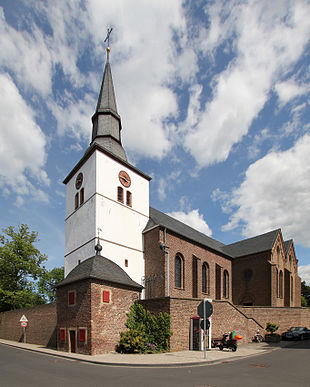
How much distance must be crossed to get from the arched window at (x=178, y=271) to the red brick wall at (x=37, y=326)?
10039 mm

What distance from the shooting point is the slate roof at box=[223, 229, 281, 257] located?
117 feet

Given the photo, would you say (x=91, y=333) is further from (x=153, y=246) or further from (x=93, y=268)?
(x=153, y=246)

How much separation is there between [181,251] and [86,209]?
9.05m

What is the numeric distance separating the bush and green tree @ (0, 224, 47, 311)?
25.4 metres

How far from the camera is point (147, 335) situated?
16750mm

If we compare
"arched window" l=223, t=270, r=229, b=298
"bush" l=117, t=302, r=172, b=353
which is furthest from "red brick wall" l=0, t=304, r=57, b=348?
"arched window" l=223, t=270, r=229, b=298

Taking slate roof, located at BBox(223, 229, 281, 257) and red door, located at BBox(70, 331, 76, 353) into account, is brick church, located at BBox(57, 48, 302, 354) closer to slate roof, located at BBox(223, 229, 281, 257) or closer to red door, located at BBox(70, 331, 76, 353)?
red door, located at BBox(70, 331, 76, 353)

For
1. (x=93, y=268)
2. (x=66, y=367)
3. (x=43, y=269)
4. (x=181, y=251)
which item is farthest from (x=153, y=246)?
(x=43, y=269)

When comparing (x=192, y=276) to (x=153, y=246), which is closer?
(x=153, y=246)

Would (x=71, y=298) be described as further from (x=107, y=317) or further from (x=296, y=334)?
(x=296, y=334)

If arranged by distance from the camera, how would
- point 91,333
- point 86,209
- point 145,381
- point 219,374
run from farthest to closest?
1. point 86,209
2. point 91,333
3. point 219,374
4. point 145,381

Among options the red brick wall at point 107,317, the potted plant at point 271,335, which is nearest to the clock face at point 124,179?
the red brick wall at point 107,317

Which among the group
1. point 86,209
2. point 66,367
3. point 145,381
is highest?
point 86,209

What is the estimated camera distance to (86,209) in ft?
79.7
